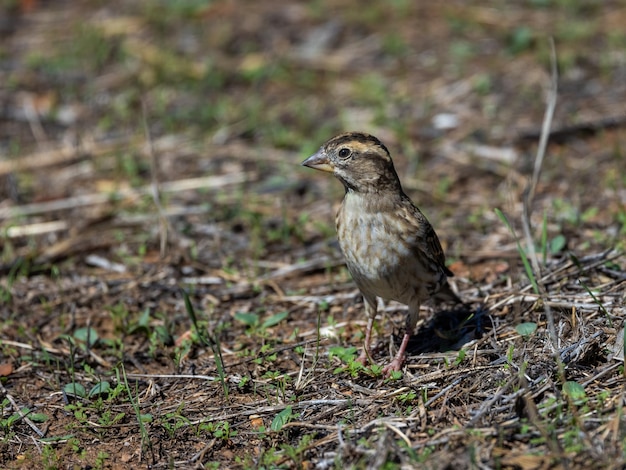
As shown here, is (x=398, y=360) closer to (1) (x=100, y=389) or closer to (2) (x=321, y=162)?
(2) (x=321, y=162)

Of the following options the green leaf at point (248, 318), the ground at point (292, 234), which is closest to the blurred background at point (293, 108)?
the ground at point (292, 234)

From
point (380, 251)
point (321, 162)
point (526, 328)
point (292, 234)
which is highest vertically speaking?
point (321, 162)

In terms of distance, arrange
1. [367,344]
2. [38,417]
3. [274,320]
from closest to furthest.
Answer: [38,417]
[367,344]
[274,320]

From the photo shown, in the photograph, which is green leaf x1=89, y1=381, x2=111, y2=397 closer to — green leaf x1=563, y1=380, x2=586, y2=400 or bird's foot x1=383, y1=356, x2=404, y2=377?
bird's foot x1=383, y1=356, x2=404, y2=377

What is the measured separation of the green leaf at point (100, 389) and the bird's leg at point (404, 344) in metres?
1.63

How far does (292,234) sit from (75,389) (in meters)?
2.55

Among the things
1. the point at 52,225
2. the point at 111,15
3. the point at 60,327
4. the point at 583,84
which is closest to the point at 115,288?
the point at 60,327

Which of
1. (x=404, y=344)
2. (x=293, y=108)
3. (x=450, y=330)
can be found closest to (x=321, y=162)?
(x=404, y=344)

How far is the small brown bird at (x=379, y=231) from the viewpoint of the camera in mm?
5195

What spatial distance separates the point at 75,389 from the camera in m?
5.31

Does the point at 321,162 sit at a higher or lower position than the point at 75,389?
higher

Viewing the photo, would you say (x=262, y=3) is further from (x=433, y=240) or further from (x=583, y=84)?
(x=433, y=240)

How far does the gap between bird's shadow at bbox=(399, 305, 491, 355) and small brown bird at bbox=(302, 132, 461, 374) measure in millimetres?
256

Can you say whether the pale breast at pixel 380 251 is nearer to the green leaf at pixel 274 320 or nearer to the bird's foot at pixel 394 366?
the bird's foot at pixel 394 366
